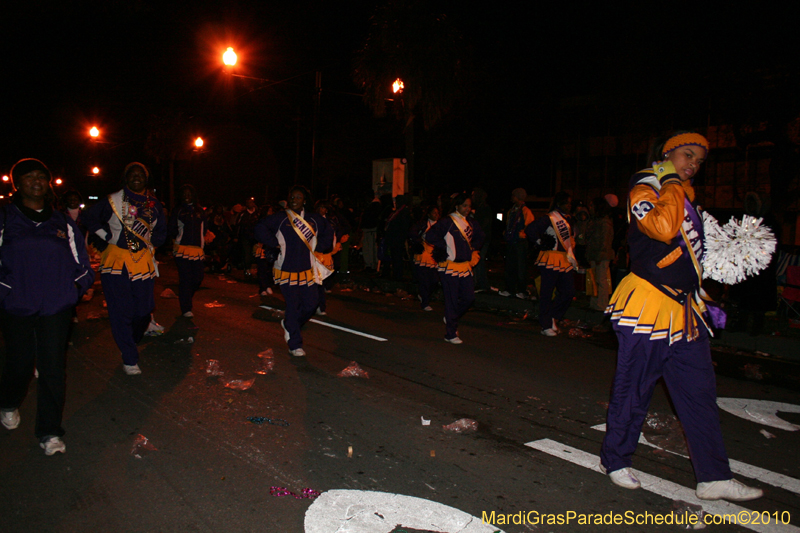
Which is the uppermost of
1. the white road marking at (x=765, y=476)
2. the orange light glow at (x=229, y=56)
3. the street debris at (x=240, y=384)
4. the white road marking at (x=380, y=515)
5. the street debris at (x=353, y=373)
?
the orange light glow at (x=229, y=56)

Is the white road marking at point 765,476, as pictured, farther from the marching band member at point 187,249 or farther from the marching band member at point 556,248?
the marching band member at point 187,249

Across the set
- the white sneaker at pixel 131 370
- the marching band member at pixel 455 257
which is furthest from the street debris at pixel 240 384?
the marching band member at pixel 455 257

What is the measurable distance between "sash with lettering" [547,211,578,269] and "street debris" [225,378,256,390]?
15.6 ft

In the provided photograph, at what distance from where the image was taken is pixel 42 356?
417 centimetres

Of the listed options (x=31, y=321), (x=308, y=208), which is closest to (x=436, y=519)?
(x=31, y=321)

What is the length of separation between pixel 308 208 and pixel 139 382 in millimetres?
2745

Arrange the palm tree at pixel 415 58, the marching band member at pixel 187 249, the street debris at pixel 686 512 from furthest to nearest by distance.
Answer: the palm tree at pixel 415 58, the marching band member at pixel 187 249, the street debris at pixel 686 512

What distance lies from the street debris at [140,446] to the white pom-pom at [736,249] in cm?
404

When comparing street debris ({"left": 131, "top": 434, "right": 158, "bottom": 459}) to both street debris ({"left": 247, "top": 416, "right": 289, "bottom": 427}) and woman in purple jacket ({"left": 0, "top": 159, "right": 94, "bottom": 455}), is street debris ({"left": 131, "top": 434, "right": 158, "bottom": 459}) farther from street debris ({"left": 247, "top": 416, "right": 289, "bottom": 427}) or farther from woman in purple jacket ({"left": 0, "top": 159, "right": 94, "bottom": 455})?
street debris ({"left": 247, "top": 416, "right": 289, "bottom": 427})

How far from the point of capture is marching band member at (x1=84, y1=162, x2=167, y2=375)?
20.4 ft

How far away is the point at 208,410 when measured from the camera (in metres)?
5.10

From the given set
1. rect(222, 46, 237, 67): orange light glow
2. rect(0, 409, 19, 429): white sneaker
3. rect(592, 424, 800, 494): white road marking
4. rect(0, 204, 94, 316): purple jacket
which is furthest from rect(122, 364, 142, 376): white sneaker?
rect(222, 46, 237, 67): orange light glow

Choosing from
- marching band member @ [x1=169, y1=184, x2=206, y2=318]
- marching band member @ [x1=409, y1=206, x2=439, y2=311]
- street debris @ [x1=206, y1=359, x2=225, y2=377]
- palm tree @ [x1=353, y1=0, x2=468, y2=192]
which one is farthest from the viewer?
palm tree @ [x1=353, y1=0, x2=468, y2=192]

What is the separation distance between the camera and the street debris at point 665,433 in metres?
4.47
